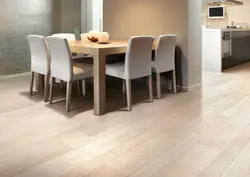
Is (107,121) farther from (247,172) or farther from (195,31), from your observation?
(195,31)

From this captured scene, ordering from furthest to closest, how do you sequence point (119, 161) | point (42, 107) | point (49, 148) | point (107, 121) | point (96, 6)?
point (96, 6)
point (42, 107)
point (107, 121)
point (49, 148)
point (119, 161)

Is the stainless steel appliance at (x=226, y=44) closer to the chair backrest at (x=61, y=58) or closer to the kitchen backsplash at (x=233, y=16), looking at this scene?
the kitchen backsplash at (x=233, y=16)

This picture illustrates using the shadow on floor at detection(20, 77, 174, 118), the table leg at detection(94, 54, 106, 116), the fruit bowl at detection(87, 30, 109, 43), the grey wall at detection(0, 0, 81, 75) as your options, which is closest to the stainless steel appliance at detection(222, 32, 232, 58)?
the shadow on floor at detection(20, 77, 174, 118)

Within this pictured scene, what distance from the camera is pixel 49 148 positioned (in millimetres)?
2205

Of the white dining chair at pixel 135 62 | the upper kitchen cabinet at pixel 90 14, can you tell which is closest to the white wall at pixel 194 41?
the white dining chair at pixel 135 62

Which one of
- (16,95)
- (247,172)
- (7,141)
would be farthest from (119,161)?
(16,95)

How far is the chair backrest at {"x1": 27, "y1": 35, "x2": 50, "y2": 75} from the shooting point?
3.46 m

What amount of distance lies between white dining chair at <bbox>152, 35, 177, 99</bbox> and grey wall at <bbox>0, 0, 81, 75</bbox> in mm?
3087

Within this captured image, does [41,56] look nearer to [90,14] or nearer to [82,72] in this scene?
[82,72]

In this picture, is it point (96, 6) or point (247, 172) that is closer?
point (247, 172)

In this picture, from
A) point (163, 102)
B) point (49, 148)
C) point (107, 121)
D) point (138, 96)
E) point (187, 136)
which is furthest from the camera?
point (138, 96)

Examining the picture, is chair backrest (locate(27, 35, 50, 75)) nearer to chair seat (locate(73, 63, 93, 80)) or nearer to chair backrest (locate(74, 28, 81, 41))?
chair seat (locate(73, 63, 93, 80))

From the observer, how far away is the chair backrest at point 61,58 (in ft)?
9.95

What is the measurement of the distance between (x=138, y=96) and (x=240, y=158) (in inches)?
79.8
